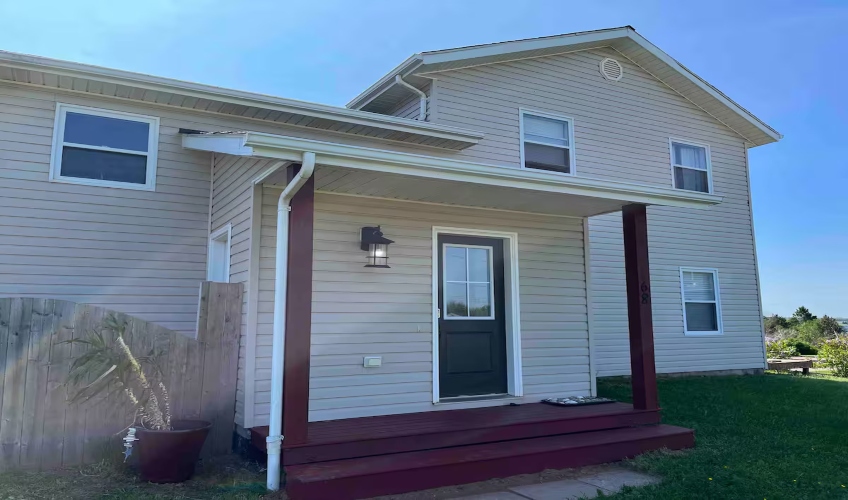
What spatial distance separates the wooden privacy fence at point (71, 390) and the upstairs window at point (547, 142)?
556cm

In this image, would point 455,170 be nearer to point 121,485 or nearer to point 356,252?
point 356,252

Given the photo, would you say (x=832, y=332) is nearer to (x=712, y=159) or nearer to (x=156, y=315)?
(x=712, y=159)

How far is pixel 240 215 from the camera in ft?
17.9

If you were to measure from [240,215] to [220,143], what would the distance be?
833 millimetres

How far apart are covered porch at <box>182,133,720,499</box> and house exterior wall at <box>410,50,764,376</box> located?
2.64 m

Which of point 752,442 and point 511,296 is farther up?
point 511,296

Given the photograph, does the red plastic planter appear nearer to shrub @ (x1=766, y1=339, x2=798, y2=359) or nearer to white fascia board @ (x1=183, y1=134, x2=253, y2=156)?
white fascia board @ (x1=183, y1=134, x2=253, y2=156)

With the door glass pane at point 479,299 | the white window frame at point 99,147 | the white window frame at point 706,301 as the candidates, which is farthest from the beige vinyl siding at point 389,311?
the white window frame at point 706,301

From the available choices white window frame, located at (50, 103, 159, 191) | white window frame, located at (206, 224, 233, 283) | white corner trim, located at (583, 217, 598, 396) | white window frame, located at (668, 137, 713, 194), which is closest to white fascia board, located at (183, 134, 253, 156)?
white window frame, located at (50, 103, 159, 191)

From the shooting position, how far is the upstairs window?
29.7ft

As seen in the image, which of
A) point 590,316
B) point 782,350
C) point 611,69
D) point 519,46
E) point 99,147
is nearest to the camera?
point 99,147

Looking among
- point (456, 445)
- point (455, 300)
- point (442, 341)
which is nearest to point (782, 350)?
point (455, 300)

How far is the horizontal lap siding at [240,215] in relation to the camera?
500 cm

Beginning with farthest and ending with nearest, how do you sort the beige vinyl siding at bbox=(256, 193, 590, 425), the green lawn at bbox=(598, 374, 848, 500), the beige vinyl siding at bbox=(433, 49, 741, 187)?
the beige vinyl siding at bbox=(433, 49, 741, 187) → the beige vinyl siding at bbox=(256, 193, 590, 425) → the green lawn at bbox=(598, 374, 848, 500)
